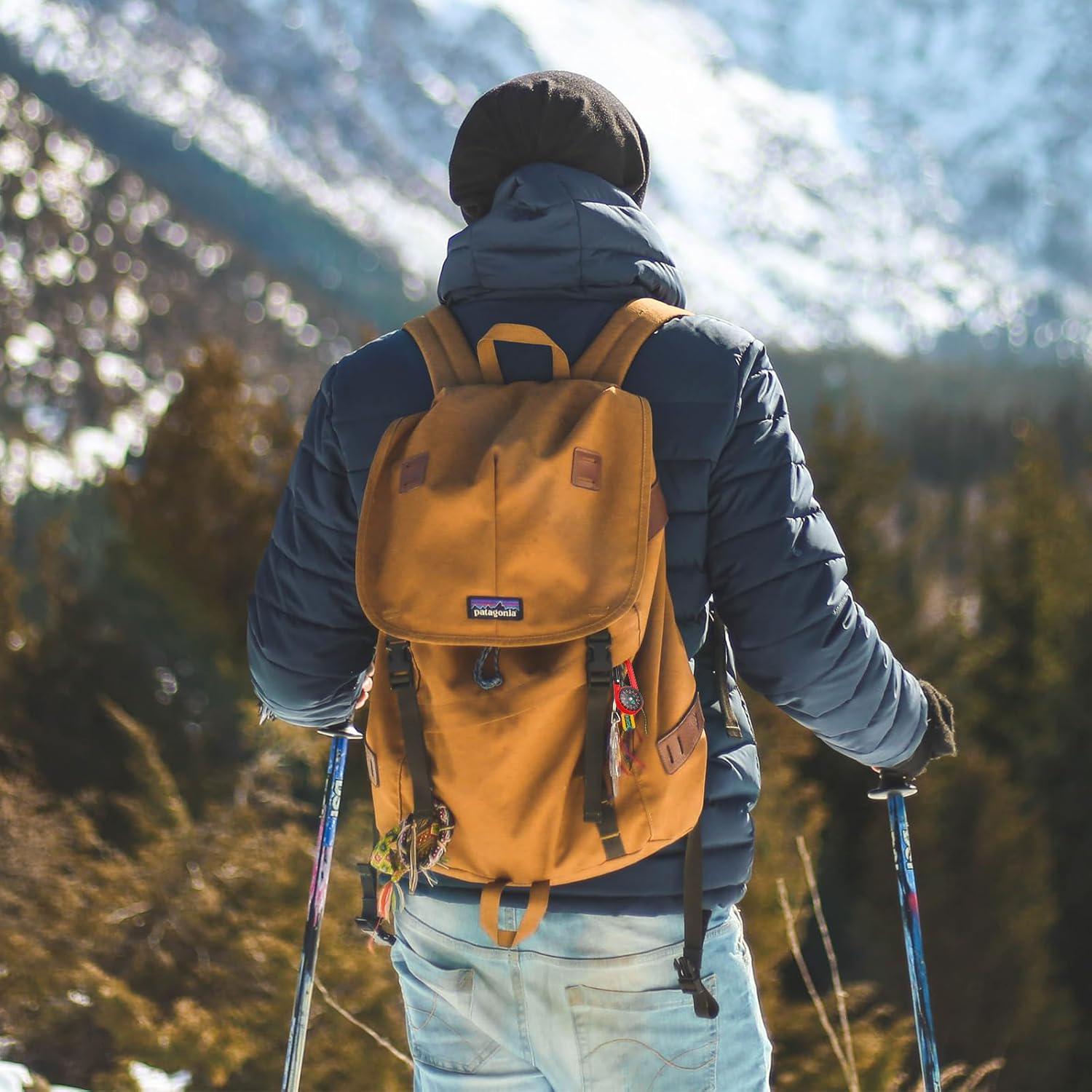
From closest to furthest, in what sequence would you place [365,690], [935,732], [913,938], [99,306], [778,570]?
[778,570] < [935,732] < [365,690] < [913,938] < [99,306]

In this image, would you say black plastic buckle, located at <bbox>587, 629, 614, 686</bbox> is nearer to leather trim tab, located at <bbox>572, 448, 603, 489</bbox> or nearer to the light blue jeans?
leather trim tab, located at <bbox>572, 448, 603, 489</bbox>

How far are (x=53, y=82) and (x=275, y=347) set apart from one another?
263ft

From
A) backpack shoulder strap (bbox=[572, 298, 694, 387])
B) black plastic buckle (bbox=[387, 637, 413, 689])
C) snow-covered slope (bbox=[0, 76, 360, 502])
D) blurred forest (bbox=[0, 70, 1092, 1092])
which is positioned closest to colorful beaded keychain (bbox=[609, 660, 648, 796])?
black plastic buckle (bbox=[387, 637, 413, 689])

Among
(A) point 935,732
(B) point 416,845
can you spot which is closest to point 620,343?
(B) point 416,845

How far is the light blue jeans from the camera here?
139 centimetres

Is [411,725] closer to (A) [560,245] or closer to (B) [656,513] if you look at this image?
(B) [656,513]

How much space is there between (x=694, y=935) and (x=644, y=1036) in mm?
130

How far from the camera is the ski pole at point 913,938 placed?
199cm

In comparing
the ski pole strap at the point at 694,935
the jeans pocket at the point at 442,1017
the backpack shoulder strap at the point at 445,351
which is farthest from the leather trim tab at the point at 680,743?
the backpack shoulder strap at the point at 445,351

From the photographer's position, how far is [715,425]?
1.41 meters

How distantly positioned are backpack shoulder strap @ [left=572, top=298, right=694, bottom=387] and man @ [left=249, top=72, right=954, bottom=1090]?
0.01m

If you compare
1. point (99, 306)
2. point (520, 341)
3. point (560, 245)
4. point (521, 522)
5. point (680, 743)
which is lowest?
point (680, 743)

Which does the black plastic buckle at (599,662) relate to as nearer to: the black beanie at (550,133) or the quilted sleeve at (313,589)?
the quilted sleeve at (313,589)

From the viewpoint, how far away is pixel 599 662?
4.34ft
